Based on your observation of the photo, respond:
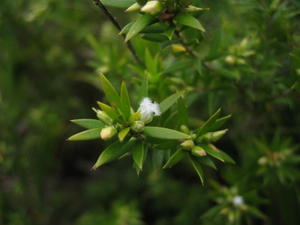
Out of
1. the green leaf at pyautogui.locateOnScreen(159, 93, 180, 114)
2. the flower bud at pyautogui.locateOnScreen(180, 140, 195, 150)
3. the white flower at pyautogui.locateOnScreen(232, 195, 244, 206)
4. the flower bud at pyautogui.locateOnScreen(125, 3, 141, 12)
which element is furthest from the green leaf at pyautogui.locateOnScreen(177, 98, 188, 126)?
the white flower at pyautogui.locateOnScreen(232, 195, 244, 206)

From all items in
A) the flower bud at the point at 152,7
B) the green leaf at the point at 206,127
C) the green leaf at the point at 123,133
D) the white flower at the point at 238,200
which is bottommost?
the white flower at the point at 238,200

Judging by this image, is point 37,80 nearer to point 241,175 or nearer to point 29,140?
point 29,140

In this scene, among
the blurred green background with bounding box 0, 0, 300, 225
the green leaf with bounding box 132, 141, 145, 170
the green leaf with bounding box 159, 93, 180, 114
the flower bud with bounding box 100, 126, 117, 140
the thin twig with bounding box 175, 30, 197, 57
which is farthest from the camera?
the blurred green background with bounding box 0, 0, 300, 225

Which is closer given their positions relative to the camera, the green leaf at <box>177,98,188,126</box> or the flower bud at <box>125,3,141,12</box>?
the flower bud at <box>125,3,141,12</box>

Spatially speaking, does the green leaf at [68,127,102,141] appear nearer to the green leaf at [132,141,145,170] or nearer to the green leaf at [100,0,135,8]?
the green leaf at [132,141,145,170]

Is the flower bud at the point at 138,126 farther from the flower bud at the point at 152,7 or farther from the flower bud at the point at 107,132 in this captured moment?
the flower bud at the point at 152,7

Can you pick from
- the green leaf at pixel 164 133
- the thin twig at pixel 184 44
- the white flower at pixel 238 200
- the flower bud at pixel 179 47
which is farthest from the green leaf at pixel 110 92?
the white flower at pixel 238 200
